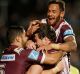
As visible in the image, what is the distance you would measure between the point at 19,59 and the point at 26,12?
8.08m

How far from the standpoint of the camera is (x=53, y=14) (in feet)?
27.1

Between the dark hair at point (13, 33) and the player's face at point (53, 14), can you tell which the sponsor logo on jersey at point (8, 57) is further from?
the player's face at point (53, 14)

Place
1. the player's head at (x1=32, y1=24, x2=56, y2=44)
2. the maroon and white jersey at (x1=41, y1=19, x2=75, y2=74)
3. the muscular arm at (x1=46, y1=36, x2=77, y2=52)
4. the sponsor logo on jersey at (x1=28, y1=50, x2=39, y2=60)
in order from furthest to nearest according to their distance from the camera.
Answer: the maroon and white jersey at (x1=41, y1=19, x2=75, y2=74) → the muscular arm at (x1=46, y1=36, x2=77, y2=52) → the player's head at (x1=32, y1=24, x2=56, y2=44) → the sponsor logo on jersey at (x1=28, y1=50, x2=39, y2=60)

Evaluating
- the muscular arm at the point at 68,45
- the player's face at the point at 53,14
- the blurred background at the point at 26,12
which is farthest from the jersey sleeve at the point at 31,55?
the blurred background at the point at 26,12

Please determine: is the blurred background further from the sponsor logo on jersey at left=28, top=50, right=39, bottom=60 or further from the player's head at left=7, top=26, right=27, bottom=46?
the sponsor logo on jersey at left=28, top=50, right=39, bottom=60

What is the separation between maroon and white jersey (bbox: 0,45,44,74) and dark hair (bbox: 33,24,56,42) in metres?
0.26

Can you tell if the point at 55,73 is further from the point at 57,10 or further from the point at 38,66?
the point at 57,10

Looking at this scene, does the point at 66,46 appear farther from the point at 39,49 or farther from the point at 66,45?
the point at 39,49

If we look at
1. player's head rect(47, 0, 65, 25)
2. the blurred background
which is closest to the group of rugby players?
player's head rect(47, 0, 65, 25)

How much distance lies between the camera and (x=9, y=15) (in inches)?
600

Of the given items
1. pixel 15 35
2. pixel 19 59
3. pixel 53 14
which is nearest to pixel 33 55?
pixel 19 59

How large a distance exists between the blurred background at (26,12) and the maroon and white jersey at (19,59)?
22.1ft

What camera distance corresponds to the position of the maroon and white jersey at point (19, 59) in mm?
7512

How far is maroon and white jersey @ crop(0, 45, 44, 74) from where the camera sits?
296 inches
